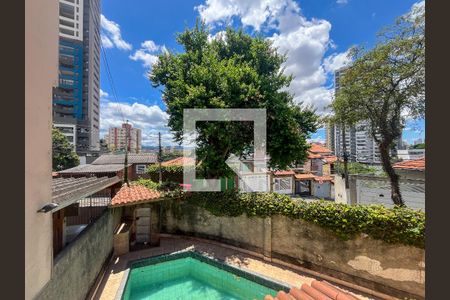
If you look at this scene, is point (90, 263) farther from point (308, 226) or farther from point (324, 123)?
point (324, 123)

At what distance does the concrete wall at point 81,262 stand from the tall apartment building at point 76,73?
178ft

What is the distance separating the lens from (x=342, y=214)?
660cm

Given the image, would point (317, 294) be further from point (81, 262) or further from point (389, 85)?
point (389, 85)

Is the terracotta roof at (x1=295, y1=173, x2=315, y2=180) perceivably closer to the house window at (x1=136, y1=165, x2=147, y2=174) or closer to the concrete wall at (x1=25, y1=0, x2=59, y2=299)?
the house window at (x1=136, y1=165, x2=147, y2=174)

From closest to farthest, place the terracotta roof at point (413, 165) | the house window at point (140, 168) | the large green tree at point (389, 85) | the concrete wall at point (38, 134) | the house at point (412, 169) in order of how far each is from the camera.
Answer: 1. the concrete wall at point (38, 134)
2. the large green tree at point (389, 85)
3. the house at point (412, 169)
4. the terracotta roof at point (413, 165)
5. the house window at point (140, 168)

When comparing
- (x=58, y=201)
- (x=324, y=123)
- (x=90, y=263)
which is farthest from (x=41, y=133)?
(x=324, y=123)

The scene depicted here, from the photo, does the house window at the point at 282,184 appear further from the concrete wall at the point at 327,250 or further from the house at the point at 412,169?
the concrete wall at the point at 327,250

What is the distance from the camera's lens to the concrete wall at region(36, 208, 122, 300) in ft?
13.2

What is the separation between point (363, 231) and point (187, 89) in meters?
9.39

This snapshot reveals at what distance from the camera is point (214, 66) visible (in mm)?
10500

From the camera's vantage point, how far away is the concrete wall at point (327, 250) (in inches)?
228

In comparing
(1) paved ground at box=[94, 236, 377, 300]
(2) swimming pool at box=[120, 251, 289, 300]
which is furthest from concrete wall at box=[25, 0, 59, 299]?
(2) swimming pool at box=[120, 251, 289, 300]

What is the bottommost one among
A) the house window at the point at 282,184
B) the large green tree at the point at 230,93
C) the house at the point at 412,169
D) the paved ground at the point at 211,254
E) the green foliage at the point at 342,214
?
the paved ground at the point at 211,254

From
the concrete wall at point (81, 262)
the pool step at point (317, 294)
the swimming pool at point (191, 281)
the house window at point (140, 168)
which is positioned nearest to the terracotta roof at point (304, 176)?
the swimming pool at point (191, 281)
